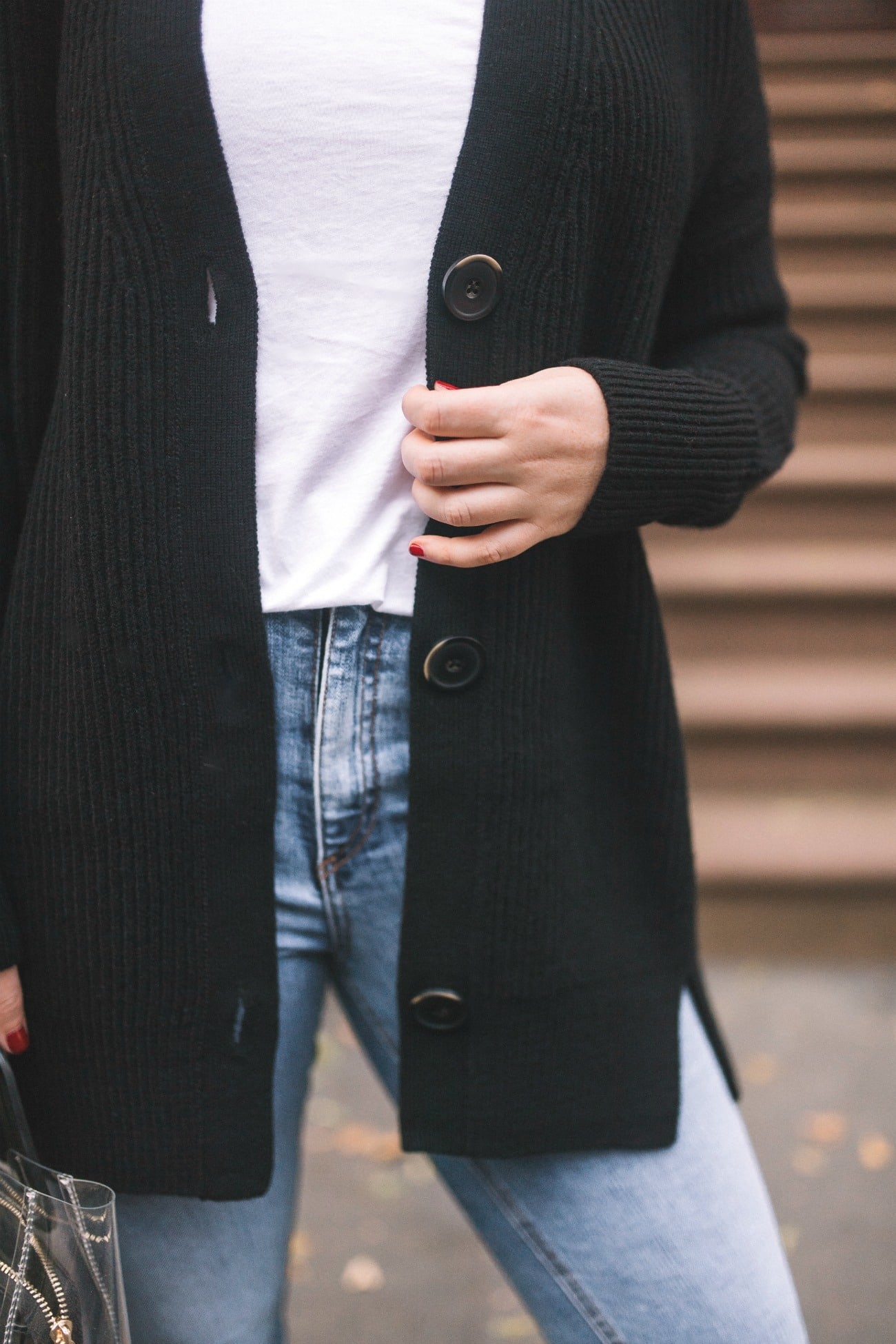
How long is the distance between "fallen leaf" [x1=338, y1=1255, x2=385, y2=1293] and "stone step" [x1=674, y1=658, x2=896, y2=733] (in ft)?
6.02

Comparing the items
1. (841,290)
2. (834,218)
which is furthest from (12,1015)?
(834,218)

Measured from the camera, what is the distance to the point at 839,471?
3.93 m

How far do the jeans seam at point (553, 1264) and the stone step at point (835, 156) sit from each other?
4582 millimetres

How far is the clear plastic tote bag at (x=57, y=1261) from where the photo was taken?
2.81 feet

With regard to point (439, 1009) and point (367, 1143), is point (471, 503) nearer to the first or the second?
point (439, 1009)

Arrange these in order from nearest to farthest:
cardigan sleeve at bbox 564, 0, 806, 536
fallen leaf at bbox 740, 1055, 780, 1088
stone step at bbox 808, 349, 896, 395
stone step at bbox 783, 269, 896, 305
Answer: cardigan sleeve at bbox 564, 0, 806, 536, fallen leaf at bbox 740, 1055, 780, 1088, stone step at bbox 808, 349, 896, 395, stone step at bbox 783, 269, 896, 305

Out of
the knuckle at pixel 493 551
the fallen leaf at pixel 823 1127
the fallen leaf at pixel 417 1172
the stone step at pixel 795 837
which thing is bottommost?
the fallen leaf at pixel 417 1172

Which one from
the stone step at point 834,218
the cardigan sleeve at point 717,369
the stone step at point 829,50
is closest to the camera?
the cardigan sleeve at point 717,369

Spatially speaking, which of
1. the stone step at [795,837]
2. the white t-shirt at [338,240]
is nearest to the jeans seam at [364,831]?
the white t-shirt at [338,240]

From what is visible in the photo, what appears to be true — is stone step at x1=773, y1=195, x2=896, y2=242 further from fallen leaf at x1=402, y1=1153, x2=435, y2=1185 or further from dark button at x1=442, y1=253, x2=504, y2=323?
dark button at x1=442, y1=253, x2=504, y2=323

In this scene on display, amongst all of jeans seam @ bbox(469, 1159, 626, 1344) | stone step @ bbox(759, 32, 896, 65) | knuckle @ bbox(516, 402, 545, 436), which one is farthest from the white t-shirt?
stone step @ bbox(759, 32, 896, 65)

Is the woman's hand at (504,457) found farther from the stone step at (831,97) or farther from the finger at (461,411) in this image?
the stone step at (831,97)

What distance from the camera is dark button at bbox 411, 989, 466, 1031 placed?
98 cm

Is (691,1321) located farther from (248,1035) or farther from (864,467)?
(864,467)
